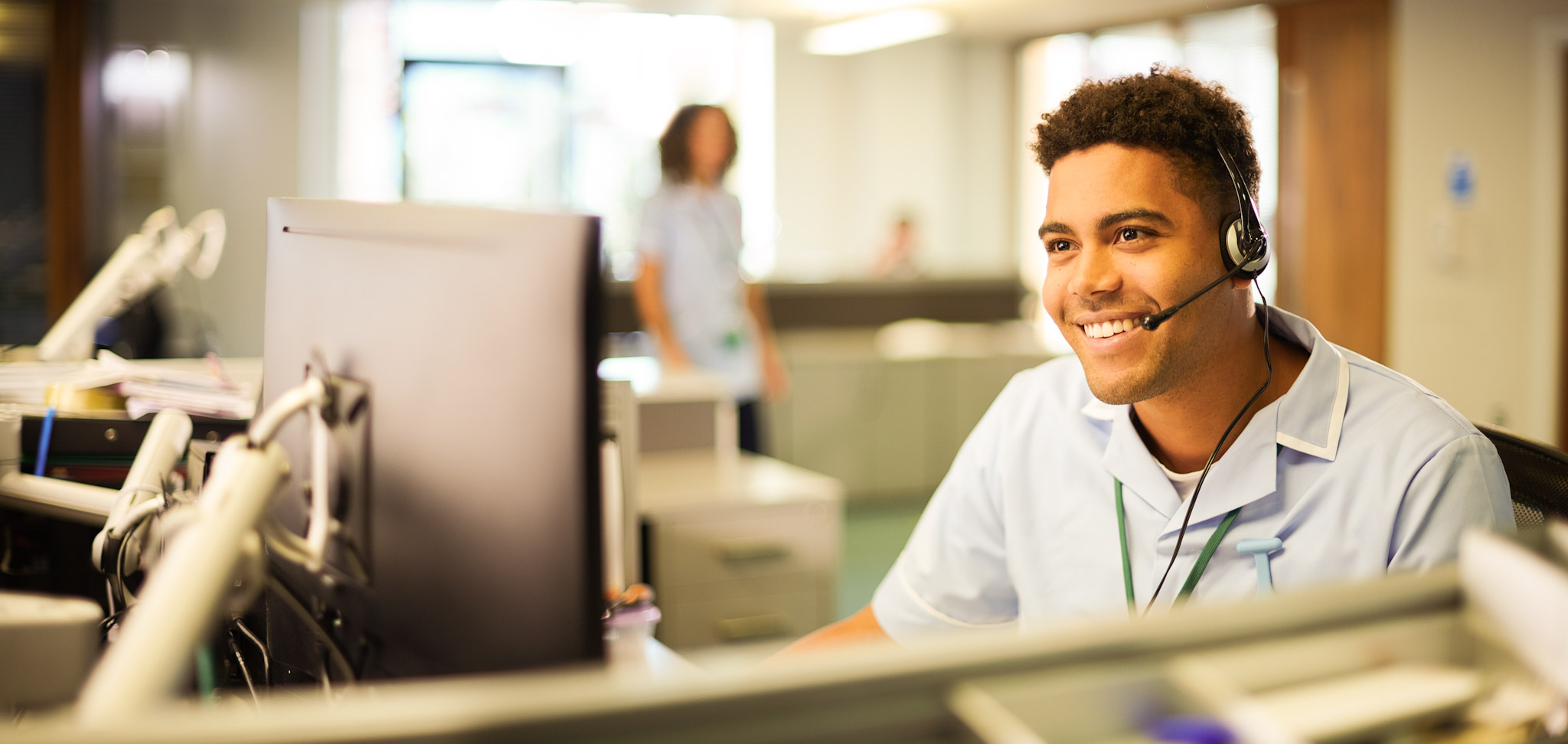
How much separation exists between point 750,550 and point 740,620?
0.15 metres

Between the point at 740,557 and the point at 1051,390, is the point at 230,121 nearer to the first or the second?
the point at 740,557

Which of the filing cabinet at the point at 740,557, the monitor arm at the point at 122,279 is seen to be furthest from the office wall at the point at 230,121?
the filing cabinet at the point at 740,557

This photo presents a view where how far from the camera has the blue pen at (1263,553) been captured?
1.01 meters

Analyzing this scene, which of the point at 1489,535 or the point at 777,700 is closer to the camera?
the point at 777,700

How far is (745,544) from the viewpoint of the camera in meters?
2.45

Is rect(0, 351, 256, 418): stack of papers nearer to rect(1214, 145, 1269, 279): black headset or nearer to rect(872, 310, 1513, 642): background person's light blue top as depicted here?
rect(872, 310, 1513, 642): background person's light blue top

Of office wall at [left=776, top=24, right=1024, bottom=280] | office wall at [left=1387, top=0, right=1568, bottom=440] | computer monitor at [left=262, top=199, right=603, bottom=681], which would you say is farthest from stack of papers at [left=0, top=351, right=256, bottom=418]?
office wall at [left=776, top=24, right=1024, bottom=280]

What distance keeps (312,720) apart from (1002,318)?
18.7ft

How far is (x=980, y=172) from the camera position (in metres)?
8.23

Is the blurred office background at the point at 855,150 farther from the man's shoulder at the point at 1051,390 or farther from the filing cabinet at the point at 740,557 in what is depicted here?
the man's shoulder at the point at 1051,390

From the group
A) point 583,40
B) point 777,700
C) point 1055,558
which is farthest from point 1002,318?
point 777,700

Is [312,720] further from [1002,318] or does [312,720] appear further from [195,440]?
[1002,318]

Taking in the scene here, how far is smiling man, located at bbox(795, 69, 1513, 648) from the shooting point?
0.99 metres

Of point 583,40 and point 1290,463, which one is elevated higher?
point 583,40
